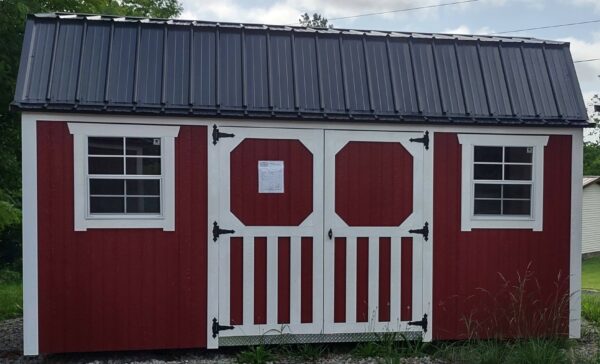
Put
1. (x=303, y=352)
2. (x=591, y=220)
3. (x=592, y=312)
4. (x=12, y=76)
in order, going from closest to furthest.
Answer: (x=303, y=352) < (x=592, y=312) < (x=12, y=76) < (x=591, y=220)

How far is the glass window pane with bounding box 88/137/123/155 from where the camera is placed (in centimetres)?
553

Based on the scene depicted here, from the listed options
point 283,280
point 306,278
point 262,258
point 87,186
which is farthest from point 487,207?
point 87,186

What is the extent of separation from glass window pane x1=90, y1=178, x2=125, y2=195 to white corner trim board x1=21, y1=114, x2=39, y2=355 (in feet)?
1.64

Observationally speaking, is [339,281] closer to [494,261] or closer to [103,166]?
[494,261]

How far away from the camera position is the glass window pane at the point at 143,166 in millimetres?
5559

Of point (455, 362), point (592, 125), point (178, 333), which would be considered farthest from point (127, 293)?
point (592, 125)

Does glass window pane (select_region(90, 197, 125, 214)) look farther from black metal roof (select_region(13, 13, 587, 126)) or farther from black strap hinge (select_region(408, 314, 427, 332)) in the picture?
black strap hinge (select_region(408, 314, 427, 332))

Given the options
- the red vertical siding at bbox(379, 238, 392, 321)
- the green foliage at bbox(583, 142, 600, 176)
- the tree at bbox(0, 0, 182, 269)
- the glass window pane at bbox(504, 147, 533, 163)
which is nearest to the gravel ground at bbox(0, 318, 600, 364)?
the red vertical siding at bbox(379, 238, 392, 321)

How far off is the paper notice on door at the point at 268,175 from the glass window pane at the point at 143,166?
0.96 meters

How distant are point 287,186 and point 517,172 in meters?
2.38

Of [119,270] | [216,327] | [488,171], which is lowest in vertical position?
[216,327]

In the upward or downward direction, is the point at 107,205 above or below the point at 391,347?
above

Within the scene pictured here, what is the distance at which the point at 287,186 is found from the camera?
5836 mm

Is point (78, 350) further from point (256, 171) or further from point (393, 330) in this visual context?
point (393, 330)
